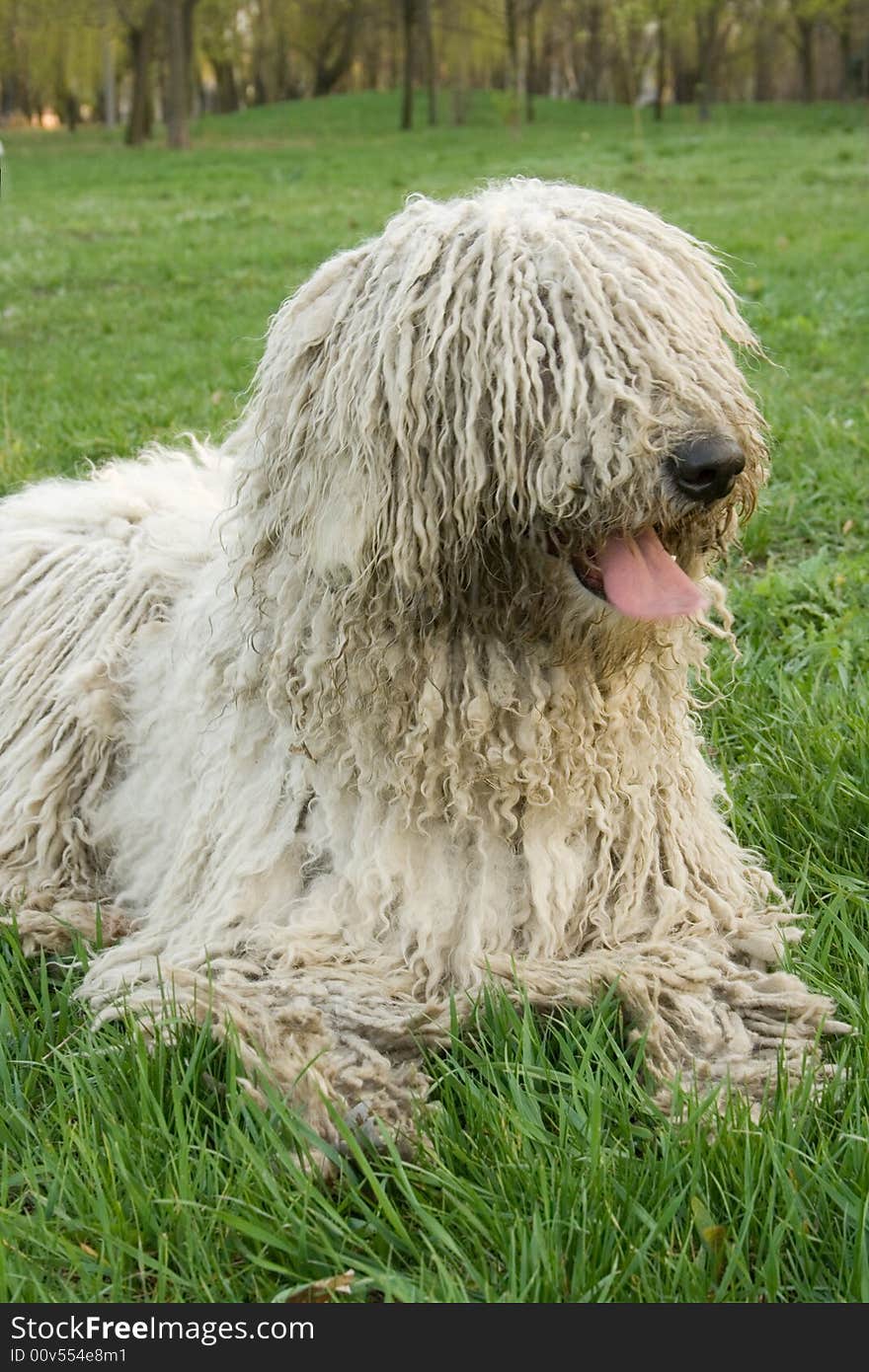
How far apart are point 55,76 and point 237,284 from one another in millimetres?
44120

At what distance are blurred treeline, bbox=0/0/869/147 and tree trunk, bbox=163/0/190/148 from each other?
0.14ft

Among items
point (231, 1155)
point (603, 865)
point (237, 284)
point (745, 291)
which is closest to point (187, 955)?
point (231, 1155)

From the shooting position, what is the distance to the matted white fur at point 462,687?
100.0 inches

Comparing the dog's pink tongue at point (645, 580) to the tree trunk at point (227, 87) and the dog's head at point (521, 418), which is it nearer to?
Result: the dog's head at point (521, 418)

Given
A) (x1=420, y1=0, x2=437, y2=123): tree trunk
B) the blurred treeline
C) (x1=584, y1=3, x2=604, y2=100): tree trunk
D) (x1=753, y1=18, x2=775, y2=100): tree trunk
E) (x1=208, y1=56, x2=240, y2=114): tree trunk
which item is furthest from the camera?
(x1=208, y1=56, x2=240, y2=114): tree trunk

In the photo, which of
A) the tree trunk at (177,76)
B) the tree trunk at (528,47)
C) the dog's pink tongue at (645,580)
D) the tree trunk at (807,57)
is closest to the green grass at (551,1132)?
the dog's pink tongue at (645,580)

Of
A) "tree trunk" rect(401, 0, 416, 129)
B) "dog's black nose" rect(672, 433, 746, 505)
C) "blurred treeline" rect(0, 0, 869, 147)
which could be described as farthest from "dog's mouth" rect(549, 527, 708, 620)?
"tree trunk" rect(401, 0, 416, 129)

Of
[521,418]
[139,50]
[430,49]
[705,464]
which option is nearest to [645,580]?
[705,464]

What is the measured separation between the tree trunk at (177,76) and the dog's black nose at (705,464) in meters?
32.8

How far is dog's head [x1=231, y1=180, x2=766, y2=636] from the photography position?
8.11 ft

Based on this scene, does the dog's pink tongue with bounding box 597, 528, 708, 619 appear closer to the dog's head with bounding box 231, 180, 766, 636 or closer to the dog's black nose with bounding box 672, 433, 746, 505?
the dog's head with bounding box 231, 180, 766, 636

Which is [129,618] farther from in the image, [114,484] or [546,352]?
[546,352]

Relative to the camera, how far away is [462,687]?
269cm

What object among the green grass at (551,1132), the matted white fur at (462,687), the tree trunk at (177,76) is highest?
the tree trunk at (177,76)
